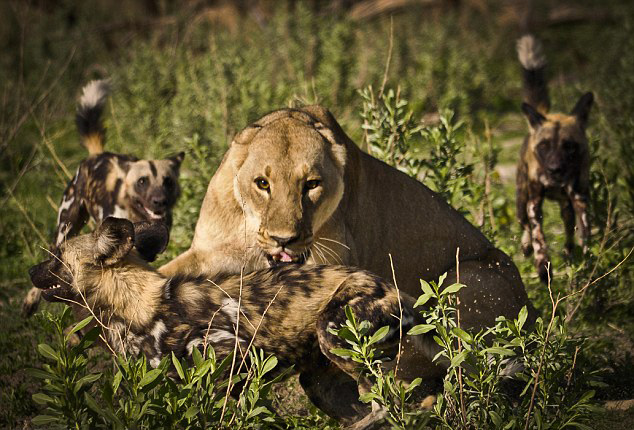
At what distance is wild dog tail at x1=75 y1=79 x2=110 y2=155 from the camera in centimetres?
744

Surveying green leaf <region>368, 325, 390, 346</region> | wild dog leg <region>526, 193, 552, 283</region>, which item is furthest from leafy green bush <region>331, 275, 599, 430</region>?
wild dog leg <region>526, 193, 552, 283</region>

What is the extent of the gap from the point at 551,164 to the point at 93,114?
4.48m

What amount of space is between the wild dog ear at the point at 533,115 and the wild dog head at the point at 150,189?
4.06m

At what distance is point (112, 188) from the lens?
7141 mm

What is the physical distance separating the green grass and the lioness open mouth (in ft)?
4.15

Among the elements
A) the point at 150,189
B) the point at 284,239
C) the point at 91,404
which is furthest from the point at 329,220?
the point at 150,189

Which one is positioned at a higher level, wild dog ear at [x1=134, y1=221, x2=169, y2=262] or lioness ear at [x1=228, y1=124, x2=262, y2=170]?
lioness ear at [x1=228, y1=124, x2=262, y2=170]

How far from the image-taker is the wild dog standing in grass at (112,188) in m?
7.07

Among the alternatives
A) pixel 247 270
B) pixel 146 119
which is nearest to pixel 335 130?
pixel 247 270

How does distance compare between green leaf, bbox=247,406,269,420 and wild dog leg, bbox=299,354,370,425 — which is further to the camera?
wild dog leg, bbox=299,354,370,425

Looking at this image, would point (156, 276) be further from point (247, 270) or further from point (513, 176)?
point (513, 176)

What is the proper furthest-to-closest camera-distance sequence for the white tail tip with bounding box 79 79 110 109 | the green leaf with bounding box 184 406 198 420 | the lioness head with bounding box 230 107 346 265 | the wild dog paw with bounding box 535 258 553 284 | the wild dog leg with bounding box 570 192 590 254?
the wild dog leg with bounding box 570 192 590 254, the white tail tip with bounding box 79 79 110 109, the wild dog paw with bounding box 535 258 553 284, the lioness head with bounding box 230 107 346 265, the green leaf with bounding box 184 406 198 420

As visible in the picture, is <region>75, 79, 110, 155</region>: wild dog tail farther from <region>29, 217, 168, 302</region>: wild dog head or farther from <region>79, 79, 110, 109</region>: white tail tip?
<region>29, 217, 168, 302</region>: wild dog head

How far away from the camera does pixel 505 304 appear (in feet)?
17.5
